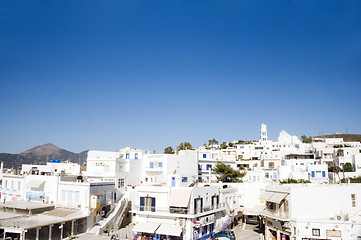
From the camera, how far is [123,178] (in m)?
45.5

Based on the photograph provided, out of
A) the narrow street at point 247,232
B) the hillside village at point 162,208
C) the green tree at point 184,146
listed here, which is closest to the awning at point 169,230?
the hillside village at point 162,208

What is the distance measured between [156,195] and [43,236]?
1145 centimetres

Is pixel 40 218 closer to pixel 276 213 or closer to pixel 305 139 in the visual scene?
pixel 276 213

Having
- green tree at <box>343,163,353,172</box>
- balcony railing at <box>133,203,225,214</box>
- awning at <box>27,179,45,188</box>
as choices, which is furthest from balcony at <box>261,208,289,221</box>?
green tree at <box>343,163,353,172</box>

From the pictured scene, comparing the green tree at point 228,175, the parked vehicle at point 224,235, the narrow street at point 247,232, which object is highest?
the green tree at point 228,175

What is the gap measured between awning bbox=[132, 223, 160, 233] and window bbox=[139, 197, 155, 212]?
158 cm

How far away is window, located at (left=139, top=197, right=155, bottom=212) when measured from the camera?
1252 inches

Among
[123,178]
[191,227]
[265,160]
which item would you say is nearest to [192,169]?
[123,178]

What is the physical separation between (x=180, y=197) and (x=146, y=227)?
4368 millimetres

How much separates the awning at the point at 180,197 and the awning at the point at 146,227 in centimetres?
263

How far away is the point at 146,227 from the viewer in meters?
30.3

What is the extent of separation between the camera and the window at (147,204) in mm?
31803

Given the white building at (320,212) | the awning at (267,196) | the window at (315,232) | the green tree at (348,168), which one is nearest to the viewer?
the white building at (320,212)

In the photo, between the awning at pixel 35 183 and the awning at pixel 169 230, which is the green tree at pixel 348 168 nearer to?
the awning at pixel 169 230
